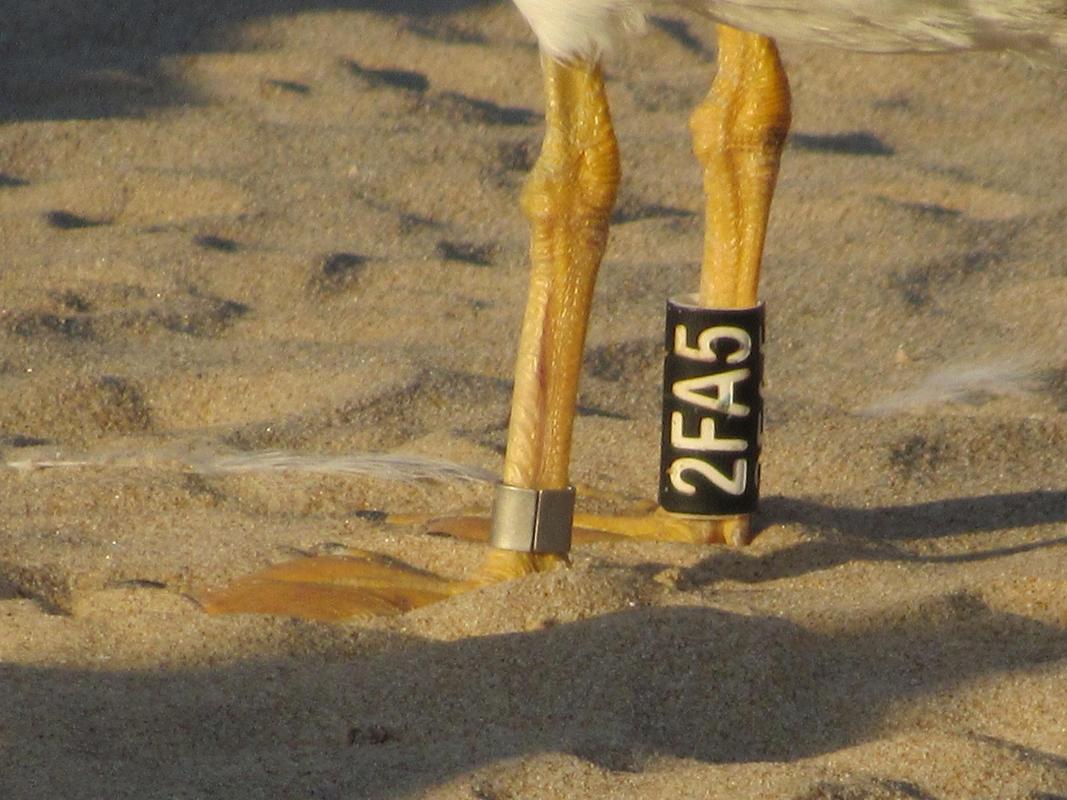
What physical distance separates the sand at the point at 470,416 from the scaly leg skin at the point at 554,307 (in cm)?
12

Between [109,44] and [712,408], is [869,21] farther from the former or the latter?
[109,44]

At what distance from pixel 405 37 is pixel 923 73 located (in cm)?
211

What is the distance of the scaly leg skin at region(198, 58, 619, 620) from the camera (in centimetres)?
287

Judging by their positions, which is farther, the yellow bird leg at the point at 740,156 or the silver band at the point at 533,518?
the yellow bird leg at the point at 740,156

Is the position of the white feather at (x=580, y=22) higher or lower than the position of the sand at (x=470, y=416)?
higher

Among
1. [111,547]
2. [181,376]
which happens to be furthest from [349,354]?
[111,547]

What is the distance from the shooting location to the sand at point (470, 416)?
7.85 ft

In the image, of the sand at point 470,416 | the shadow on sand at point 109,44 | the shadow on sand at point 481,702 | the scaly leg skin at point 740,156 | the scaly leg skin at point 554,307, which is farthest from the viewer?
the shadow on sand at point 109,44

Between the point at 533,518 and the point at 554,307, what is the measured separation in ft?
1.15

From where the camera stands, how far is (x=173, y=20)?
7020mm

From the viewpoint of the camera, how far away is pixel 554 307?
2877 mm

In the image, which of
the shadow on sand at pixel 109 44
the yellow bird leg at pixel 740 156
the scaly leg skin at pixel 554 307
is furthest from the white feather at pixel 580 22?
the shadow on sand at pixel 109 44

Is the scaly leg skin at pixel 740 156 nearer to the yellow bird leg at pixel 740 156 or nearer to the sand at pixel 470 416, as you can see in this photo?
the yellow bird leg at pixel 740 156

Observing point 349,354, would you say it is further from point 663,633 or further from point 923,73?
point 923,73
